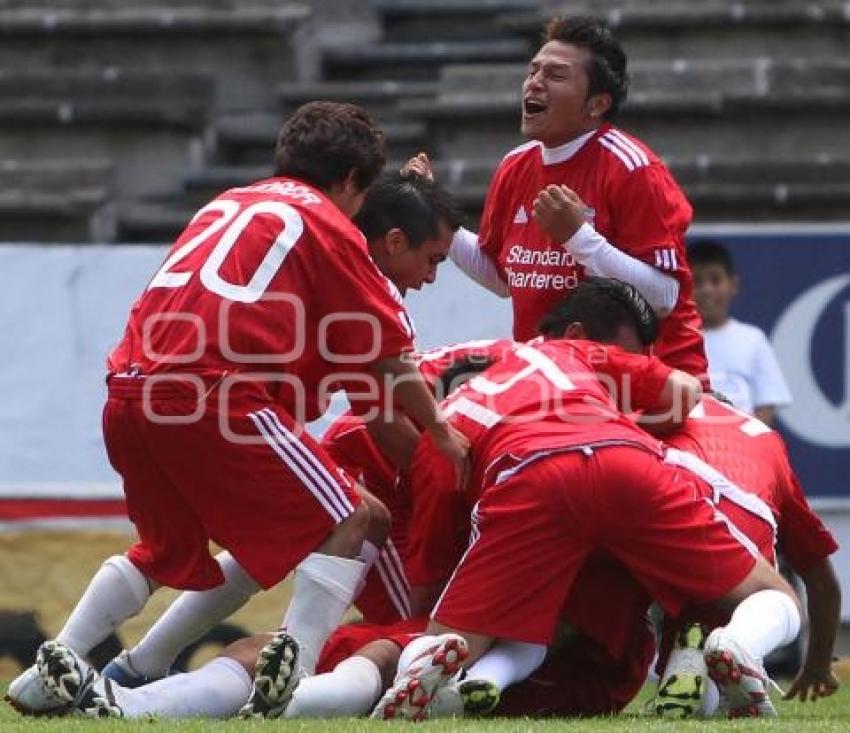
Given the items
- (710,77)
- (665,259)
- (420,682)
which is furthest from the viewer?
(710,77)

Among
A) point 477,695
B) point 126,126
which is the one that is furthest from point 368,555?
point 126,126

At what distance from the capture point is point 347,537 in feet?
17.8

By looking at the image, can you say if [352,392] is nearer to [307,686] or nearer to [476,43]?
[307,686]

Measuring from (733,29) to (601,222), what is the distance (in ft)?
14.6

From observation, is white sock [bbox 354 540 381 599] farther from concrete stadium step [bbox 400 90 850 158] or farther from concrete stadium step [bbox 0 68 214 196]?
concrete stadium step [bbox 0 68 214 196]

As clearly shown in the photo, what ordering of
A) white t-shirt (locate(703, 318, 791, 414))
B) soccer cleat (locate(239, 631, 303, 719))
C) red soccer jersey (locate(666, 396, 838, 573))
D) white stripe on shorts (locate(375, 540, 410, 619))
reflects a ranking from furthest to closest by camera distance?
white t-shirt (locate(703, 318, 791, 414)), white stripe on shorts (locate(375, 540, 410, 619)), red soccer jersey (locate(666, 396, 838, 573)), soccer cleat (locate(239, 631, 303, 719))

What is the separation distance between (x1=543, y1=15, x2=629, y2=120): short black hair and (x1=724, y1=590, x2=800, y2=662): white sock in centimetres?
159

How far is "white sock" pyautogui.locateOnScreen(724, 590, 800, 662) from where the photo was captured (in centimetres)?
536

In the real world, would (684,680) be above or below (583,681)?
above

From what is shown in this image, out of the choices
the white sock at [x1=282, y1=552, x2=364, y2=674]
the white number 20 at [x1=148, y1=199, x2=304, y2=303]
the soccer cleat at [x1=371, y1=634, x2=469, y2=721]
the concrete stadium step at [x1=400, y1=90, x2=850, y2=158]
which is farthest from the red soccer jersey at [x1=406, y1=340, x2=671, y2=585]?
the concrete stadium step at [x1=400, y1=90, x2=850, y2=158]

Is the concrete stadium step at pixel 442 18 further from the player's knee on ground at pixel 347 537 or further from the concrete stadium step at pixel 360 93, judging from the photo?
the player's knee on ground at pixel 347 537

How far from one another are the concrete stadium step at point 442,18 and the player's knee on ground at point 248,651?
630cm

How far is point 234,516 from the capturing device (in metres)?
5.37

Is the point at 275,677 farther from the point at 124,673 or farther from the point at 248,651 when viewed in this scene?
the point at 124,673
